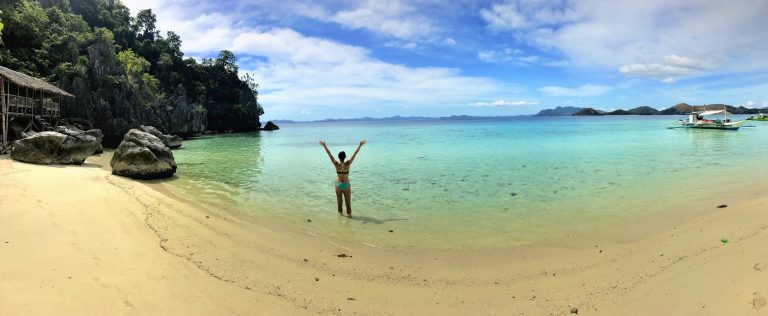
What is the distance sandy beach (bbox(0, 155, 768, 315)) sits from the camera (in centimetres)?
446

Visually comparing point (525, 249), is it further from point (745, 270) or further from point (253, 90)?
point (253, 90)

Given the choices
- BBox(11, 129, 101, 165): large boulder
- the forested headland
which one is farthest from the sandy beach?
the forested headland

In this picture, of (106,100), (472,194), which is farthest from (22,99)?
(472,194)

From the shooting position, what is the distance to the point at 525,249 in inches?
287

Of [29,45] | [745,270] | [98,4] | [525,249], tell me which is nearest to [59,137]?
[525,249]

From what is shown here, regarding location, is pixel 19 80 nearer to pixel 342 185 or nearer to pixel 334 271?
pixel 342 185

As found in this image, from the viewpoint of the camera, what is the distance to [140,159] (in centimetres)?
1530

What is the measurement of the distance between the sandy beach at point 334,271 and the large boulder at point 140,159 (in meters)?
6.86

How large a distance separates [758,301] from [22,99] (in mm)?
34856

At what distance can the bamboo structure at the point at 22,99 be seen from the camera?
813 inches

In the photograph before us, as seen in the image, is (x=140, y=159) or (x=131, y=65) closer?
(x=140, y=159)

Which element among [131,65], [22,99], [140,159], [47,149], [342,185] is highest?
[131,65]

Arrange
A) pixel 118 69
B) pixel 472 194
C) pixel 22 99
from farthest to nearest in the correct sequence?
1. pixel 118 69
2. pixel 22 99
3. pixel 472 194

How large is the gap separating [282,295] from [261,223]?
4.59 meters
